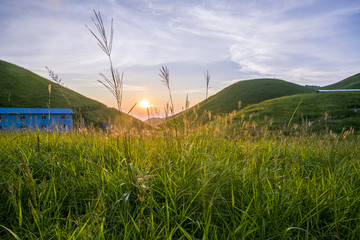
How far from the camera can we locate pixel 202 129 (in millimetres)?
4160

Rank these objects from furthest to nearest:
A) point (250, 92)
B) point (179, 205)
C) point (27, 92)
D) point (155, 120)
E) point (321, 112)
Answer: point (250, 92), point (27, 92), point (321, 112), point (155, 120), point (179, 205)

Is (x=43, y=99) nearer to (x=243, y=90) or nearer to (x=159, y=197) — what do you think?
(x=243, y=90)

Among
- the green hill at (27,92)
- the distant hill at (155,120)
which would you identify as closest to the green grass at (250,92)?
the green hill at (27,92)

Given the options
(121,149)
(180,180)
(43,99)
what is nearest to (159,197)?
(180,180)

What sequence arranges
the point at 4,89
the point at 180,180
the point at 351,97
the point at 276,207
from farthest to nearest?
1. the point at 4,89
2. the point at 351,97
3. the point at 180,180
4. the point at 276,207

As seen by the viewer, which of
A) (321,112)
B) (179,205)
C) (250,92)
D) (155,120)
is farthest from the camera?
(250,92)

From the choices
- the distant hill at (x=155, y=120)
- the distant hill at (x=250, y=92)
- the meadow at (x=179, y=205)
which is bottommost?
the meadow at (x=179, y=205)

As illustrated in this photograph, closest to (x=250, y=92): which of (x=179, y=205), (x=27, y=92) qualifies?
(x=27, y=92)

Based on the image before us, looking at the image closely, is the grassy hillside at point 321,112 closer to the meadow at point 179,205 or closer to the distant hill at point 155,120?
the distant hill at point 155,120

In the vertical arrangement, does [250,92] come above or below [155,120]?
above

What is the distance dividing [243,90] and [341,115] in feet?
180

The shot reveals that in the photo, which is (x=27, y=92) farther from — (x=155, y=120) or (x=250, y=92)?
(x=155, y=120)

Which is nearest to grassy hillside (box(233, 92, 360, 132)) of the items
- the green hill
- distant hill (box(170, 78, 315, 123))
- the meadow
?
the meadow

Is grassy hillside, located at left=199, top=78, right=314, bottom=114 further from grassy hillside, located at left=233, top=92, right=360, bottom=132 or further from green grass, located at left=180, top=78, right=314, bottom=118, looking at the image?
grassy hillside, located at left=233, top=92, right=360, bottom=132
